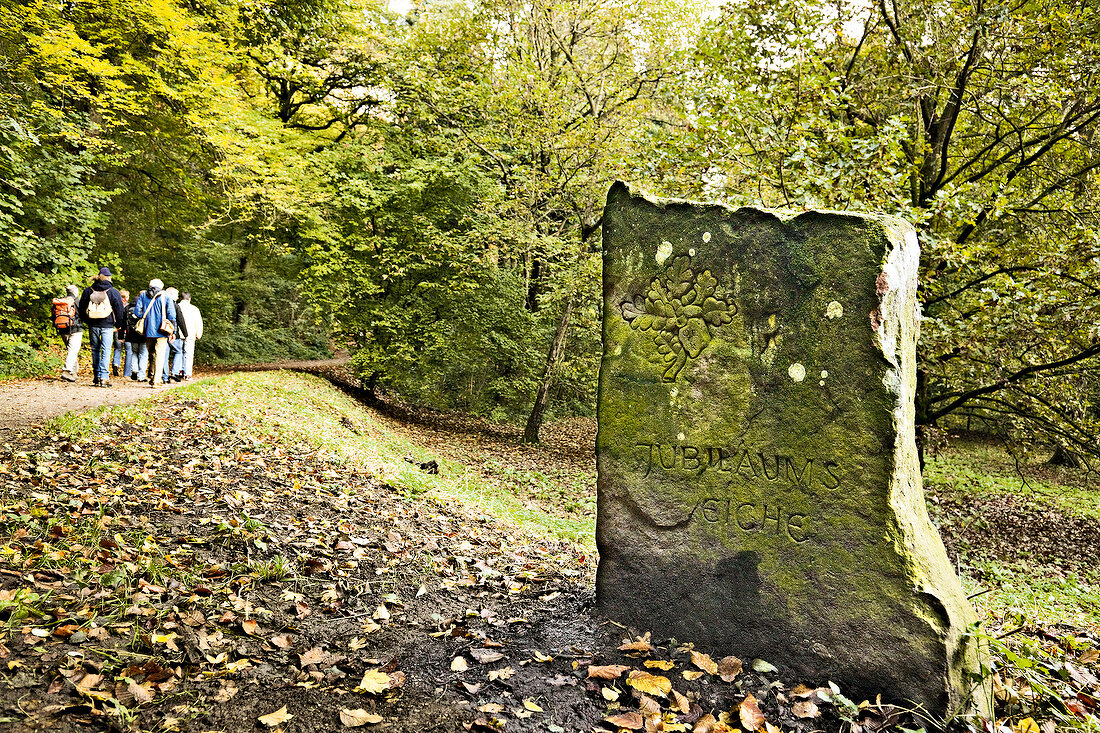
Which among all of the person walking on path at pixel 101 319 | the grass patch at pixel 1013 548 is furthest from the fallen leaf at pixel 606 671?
the person walking on path at pixel 101 319

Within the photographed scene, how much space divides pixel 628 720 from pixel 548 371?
485 inches

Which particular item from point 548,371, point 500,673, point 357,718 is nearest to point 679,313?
point 500,673

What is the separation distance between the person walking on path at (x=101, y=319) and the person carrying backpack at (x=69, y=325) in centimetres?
27

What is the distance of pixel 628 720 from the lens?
9.73 feet

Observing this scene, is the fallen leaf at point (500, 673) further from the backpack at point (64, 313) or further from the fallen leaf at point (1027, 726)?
the backpack at point (64, 313)

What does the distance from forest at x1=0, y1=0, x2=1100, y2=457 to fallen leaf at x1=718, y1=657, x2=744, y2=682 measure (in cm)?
532

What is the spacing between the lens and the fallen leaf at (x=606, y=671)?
333cm

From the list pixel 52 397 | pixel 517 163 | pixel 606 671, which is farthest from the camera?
pixel 517 163

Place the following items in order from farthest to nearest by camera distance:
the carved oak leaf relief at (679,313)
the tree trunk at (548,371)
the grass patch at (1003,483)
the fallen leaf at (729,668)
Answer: the tree trunk at (548,371)
the grass patch at (1003,483)
the carved oak leaf relief at (679,313)
the fallen leaf at (729,668)

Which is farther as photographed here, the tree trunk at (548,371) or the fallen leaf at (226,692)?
the tree trunk at (548,371)

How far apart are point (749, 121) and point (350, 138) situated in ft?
49.1

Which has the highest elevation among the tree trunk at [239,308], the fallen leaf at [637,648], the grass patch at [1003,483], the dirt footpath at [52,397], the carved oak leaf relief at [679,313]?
the tree trunk at [239,308]

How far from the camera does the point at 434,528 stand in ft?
20.2

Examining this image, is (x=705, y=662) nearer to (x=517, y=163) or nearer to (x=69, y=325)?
(x=69, y=325)
